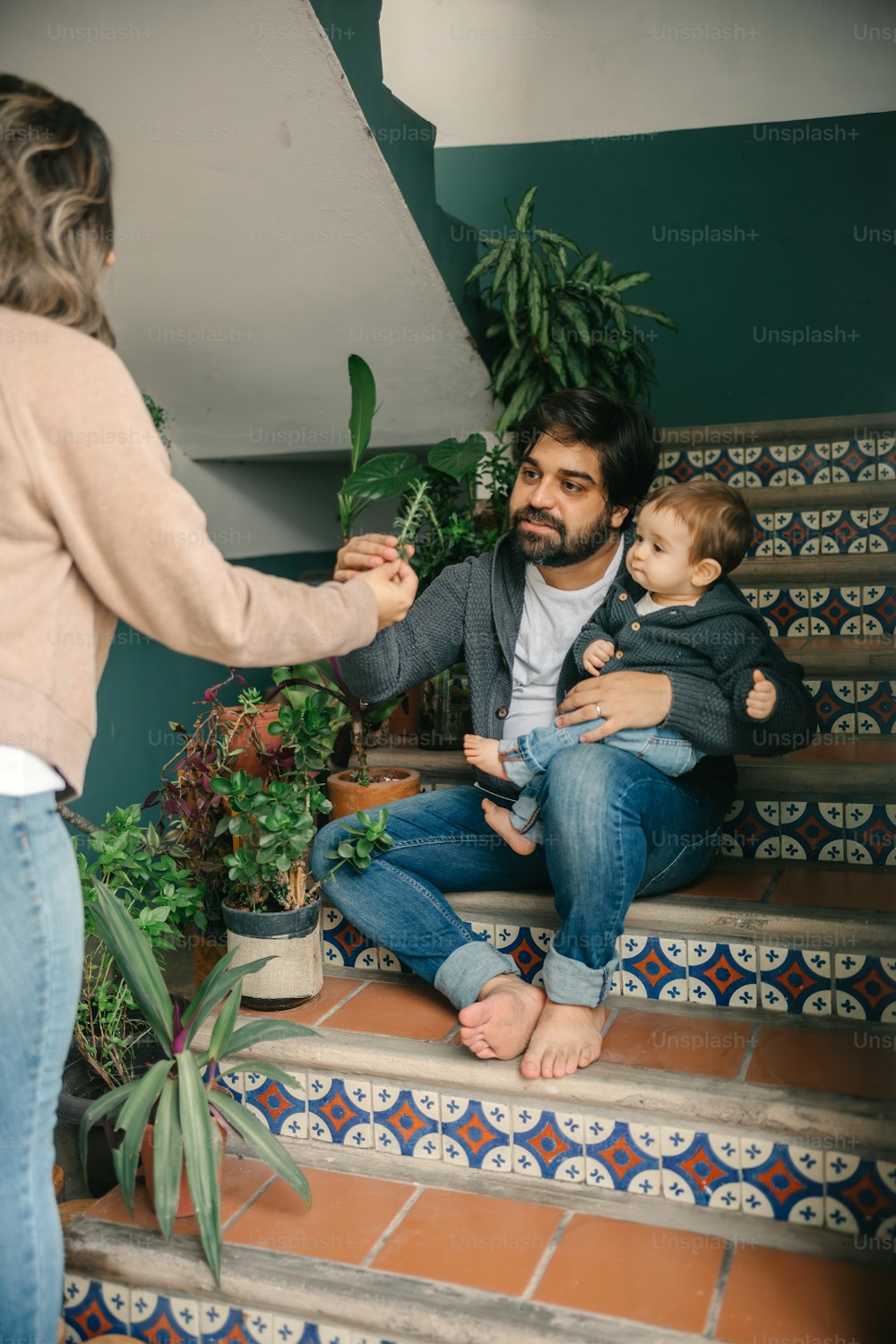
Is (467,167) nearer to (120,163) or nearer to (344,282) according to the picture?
(344,282)

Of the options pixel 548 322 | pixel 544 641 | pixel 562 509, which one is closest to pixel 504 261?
pixel 548 322

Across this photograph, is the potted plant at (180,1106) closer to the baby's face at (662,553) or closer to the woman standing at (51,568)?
the woman standing at (51,568)

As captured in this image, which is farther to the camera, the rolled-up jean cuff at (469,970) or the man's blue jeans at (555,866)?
the rolled-up jean cuff at (469,970)

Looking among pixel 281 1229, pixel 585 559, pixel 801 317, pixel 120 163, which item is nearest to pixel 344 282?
pixel 120 163

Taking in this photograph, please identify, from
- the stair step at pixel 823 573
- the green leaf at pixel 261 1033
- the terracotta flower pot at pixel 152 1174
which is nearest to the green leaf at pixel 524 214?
the stair step at pixel 823 573

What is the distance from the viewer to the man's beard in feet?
7.19

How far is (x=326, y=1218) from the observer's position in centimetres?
177

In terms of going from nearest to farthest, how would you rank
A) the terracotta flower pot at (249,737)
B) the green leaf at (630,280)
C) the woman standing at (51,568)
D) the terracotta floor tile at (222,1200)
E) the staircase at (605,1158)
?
the woman standing at (51,568) < the staircase at (605,1158) < the terracotta floor tile at (222,1200) < the terracotta flower pot at (249,737) < the green leaf at (630,280)

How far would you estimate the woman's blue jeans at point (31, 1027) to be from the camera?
1111mm

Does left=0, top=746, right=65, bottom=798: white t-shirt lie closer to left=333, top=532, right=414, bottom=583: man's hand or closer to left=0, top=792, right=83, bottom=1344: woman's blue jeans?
left=0, top=792, right=83, bottom=1344: woman's blue jeans

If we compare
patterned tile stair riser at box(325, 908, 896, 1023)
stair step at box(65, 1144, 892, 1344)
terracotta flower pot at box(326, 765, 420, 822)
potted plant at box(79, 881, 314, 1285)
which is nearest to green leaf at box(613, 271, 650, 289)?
terracotta flower pot at box(326, 765, 420, 822)

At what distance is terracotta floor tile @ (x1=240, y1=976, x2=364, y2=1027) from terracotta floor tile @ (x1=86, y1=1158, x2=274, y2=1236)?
26 cm

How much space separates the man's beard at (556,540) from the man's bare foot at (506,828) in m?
0.50

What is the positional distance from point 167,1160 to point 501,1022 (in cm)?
57
